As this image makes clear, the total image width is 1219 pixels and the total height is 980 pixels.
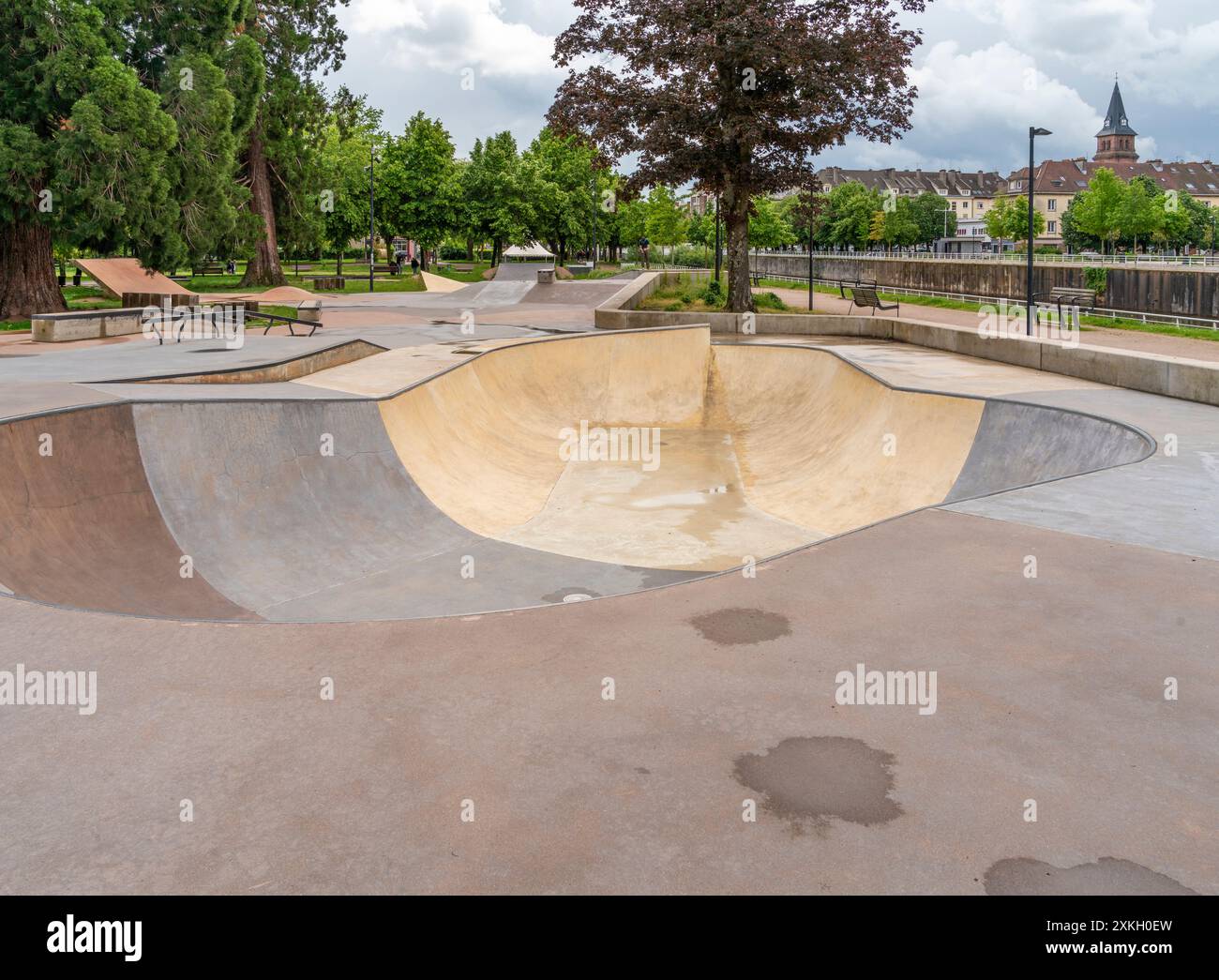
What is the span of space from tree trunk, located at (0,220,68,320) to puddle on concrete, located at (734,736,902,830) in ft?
96.1

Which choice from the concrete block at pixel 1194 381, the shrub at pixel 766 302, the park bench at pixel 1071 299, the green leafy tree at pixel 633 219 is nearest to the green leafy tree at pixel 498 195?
the green leafy tree at pixel 633 219

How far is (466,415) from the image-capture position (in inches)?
679

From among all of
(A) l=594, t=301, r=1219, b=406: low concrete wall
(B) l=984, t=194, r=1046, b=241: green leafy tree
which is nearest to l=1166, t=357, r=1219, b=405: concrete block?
(A) l=594, t=301, r=1219, b=406: low concrete wall

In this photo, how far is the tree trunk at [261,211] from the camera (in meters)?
44.6

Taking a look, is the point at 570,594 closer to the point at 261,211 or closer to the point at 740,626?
the point at 740,626

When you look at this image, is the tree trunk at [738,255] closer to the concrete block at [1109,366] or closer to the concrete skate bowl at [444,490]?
the concrete skate bowl at [444,490]

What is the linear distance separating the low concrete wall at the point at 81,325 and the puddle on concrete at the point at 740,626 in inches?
832

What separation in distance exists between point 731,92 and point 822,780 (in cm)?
2570

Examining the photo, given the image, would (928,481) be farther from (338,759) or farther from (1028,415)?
(338,759)

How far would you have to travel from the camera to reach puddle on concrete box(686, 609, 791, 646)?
587 cm

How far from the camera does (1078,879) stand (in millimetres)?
3594

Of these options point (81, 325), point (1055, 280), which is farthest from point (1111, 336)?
point (1055, 280)
